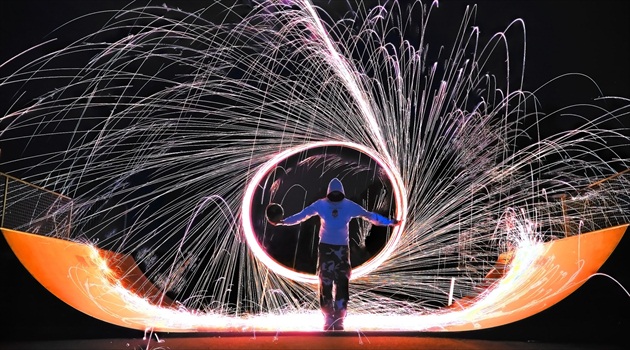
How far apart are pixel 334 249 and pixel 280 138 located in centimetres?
175

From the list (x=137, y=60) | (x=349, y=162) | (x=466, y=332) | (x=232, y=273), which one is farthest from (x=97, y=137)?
(x=466, y=332)

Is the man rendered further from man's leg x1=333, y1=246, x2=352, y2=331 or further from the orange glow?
the orange glow

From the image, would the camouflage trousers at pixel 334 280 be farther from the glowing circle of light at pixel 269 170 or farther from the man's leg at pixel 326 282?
the glowing circle of light at pixel 269 170

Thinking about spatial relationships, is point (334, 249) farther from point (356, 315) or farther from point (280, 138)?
point (280, 138)

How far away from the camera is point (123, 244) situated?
24.3 feet

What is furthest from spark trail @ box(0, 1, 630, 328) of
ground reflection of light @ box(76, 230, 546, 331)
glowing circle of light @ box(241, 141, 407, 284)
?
ground reflection of light @ box(76, 230, 546, 331)

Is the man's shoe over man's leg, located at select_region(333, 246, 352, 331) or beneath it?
beneath

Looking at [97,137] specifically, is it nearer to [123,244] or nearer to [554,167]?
[123,244]

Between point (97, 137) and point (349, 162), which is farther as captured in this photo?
point (349, 162)

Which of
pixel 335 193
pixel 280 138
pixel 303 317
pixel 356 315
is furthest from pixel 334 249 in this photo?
pixel 280 138

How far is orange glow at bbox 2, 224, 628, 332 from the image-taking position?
217 inches

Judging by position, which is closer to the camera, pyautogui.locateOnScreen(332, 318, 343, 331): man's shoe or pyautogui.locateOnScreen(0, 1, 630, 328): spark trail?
pyautogui.locateOnScreen(332, 318, 343, 331): man's shoe

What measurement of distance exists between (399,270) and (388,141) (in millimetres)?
1497

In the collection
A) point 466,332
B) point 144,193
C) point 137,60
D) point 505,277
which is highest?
point 137,60
